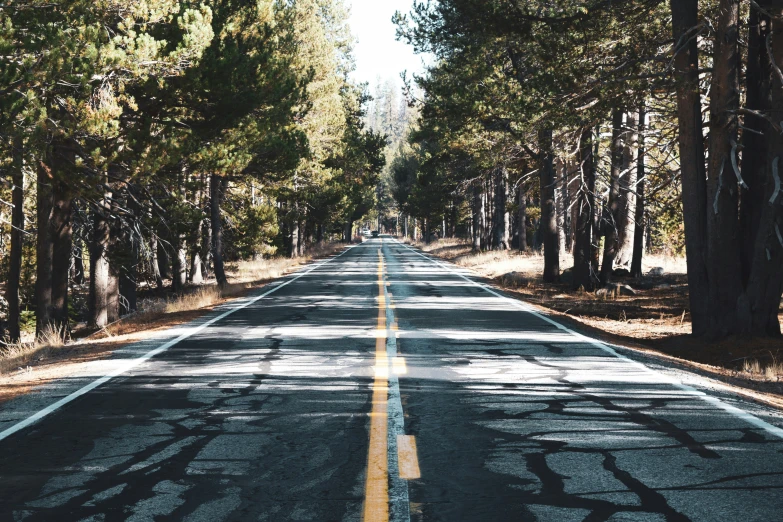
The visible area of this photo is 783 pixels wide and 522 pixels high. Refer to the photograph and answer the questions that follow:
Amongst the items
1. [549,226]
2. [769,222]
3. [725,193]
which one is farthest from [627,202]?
[769,222]

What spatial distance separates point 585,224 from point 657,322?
6.29m

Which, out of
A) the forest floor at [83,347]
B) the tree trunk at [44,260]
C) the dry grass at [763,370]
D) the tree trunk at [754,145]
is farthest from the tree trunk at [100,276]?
the dry grass at [763,370]

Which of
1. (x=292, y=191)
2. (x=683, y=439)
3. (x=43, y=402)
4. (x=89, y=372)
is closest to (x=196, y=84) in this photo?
(x=89, y=372)

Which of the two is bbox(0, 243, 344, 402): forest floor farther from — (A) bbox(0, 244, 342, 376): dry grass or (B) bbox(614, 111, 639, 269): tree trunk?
(B) bbox(614, 111, 639, 269): tree trunk

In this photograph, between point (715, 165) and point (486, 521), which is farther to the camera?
point (715, 165)

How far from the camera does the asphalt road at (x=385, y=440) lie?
17.1 ft

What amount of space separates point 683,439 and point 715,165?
27.8 feet

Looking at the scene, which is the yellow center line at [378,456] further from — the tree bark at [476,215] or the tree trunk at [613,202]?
the tree bark at [476,215]

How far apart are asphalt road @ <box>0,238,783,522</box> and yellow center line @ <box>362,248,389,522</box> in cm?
2

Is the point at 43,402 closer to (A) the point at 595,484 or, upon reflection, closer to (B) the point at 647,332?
(A) the point at 595,484

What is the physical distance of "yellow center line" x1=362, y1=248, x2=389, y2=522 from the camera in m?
5.12

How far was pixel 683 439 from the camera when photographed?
6848 millimetres

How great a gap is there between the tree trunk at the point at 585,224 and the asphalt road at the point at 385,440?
37.8 feet

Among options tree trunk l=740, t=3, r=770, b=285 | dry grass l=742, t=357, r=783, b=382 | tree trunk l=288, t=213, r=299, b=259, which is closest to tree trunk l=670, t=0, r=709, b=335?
tree trunk l=740, t=3, r=770, b=285
